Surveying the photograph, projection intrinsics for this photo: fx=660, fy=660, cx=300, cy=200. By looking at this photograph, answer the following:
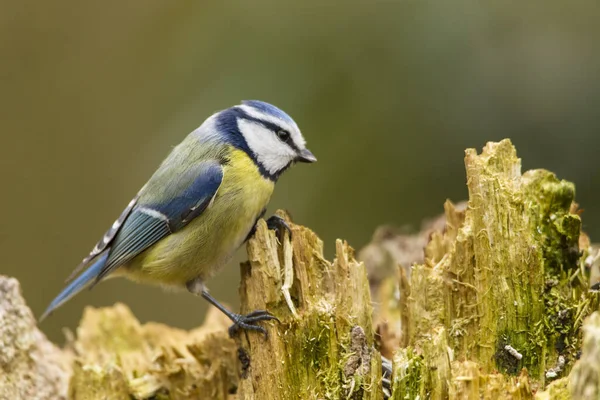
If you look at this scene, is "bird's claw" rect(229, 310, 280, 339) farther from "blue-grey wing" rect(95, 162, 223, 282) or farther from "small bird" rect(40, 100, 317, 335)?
"blue-grey wing" rect(95, 162, 223, 282)

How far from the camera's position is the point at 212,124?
2.35 metres

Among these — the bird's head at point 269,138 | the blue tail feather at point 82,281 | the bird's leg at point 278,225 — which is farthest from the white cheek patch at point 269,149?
the blue tail feather at point 82,281

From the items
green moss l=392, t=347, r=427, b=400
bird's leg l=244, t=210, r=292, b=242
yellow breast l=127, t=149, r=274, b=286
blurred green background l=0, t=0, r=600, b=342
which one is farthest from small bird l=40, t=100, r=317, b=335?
blurred green background l=0, t=0, r=600, b=342

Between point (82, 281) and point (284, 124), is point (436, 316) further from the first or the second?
point (82, 281)

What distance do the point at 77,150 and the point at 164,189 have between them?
2.38 meters

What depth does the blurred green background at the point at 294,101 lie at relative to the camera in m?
3.10

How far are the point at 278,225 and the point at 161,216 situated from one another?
17.8 inches

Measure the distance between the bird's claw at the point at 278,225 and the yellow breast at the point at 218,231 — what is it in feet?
0.42

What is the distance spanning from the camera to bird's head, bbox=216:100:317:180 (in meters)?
2.24

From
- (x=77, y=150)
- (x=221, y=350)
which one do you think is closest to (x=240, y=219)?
(x=221, y=350)

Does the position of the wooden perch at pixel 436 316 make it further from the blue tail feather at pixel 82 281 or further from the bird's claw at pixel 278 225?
the blue tail feather at pixel 82 281

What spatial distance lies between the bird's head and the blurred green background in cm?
105

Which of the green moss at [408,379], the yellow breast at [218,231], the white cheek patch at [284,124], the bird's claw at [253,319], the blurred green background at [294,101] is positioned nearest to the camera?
the green moss at [408,379]

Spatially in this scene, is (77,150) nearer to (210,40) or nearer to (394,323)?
(210,40)
